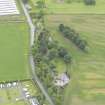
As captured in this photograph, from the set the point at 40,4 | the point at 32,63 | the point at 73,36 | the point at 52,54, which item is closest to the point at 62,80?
the point at 52,54

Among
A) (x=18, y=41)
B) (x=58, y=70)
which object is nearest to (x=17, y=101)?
(x=58, y=70)

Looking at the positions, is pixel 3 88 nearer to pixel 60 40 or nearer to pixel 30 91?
pixel 30 91

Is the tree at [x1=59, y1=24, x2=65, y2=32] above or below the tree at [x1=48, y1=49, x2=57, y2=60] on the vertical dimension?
above

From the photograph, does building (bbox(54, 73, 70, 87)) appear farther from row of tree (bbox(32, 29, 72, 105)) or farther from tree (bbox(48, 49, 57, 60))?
tree (bbox(48, 49, 57, 60))

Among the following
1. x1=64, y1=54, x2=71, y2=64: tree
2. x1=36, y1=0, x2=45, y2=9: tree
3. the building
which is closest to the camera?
the building

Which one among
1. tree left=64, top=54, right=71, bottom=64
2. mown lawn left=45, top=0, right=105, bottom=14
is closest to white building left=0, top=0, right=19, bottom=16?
mown lawn left=45, top=0, right=105, bottom=14

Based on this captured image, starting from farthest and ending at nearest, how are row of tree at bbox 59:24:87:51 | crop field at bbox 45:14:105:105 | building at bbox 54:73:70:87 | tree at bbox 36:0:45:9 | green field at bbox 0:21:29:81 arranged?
tree at bbox 36:0:45:9 < row of tree at bbox 59:24:87:51 < green field at bbox 0:21:29:81 < building at bbox 54:73:70:87 < crop field at bbox 45:14:105:105

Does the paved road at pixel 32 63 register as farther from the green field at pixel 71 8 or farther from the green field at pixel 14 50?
the green field at pixel 71 8
